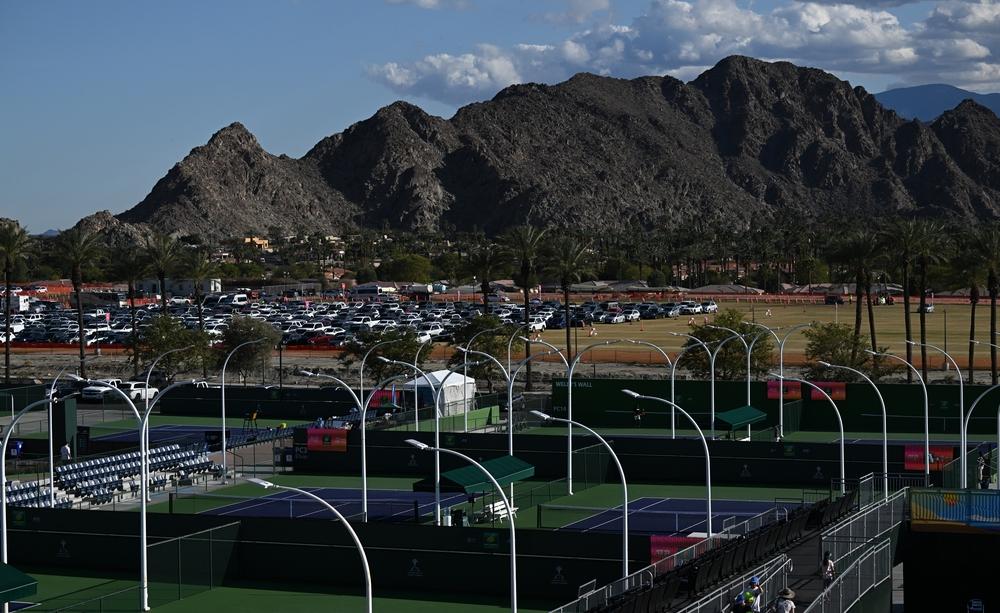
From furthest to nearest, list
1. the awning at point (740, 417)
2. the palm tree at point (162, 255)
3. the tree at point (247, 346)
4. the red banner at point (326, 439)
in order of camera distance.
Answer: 1. the palm tree at point (162, 255)
2. the tree at point (247, 346)
3. the awning at point (740, 417)
4. the red banner at point (326, 439)

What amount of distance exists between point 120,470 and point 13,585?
2485 cm

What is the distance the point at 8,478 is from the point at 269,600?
2317 centimetres

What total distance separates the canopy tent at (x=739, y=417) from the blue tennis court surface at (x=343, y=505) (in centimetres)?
1310

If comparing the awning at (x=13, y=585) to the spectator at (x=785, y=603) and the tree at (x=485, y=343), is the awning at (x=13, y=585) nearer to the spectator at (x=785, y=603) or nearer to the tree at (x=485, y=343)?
the spectator at (x=785, y=603)

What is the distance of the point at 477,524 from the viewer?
44344 millimetres

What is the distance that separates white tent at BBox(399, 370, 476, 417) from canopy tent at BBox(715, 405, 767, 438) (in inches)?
547

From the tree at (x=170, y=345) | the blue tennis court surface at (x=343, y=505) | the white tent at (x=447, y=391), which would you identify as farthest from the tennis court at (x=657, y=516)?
the tree at (x=170, y=345)

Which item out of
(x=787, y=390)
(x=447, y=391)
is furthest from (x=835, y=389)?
(x=447, y=391)

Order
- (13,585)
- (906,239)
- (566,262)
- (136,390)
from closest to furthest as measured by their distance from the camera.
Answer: (13,585) < (136,390) < (906,239) < (566,262)

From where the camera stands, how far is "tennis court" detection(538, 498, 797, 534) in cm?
4228

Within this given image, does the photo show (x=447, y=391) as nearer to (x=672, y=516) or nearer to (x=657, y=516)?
(x=657, y=516)

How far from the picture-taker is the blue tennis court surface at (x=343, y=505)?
151 feet

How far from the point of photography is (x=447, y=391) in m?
73.8

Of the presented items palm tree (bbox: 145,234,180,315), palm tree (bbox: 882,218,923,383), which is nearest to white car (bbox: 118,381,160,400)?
palm tree (bbox: 145,234,180,315)
